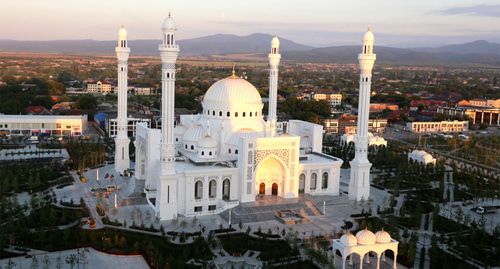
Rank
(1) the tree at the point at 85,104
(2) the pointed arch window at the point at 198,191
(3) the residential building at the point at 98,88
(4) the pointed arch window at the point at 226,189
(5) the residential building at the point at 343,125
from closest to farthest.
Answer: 1. (2) the pointed arch window at the point at 198,191
2. (4) the pointed arch window at the point at 226,189
3. (5) the residential building at the point at 343,125
4. (1) the tree at the point at 85,104
5. (3) the residential building at the point at 98,88

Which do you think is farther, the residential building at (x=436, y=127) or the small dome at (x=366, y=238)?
the residential building at (x=436, y=127)

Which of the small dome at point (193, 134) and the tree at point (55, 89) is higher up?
the small dome at point (193, 134)

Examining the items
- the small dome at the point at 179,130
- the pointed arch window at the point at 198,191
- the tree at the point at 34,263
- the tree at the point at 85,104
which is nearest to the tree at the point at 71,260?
the tree at the point at 34,263

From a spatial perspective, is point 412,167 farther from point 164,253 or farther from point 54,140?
point 54,140

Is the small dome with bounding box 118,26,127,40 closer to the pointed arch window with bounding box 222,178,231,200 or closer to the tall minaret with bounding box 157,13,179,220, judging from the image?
the tall minaret with bounding box 157,13,179,220

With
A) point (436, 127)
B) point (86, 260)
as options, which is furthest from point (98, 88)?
point (86, 260)

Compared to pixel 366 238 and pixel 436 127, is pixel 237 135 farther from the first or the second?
pixel 436 127

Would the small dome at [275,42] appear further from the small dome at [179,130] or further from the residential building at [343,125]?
the residential building at [343,125]
